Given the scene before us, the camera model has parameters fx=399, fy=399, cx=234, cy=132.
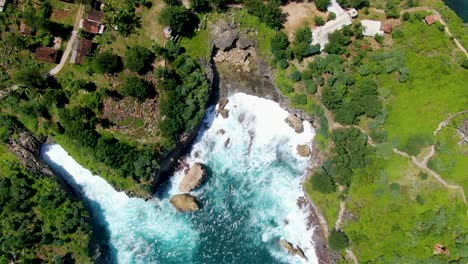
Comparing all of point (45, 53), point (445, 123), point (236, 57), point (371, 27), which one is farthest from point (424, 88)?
point (45, 53)

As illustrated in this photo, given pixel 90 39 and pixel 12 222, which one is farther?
pixel 90 39

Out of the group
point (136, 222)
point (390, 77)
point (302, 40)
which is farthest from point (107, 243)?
point (390, 77)

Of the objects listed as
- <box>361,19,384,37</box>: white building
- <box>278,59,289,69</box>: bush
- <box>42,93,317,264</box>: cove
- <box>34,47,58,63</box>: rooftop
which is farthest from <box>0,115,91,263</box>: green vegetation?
<box>361,19,384,37</box>: white building

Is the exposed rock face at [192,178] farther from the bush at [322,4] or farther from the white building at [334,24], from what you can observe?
the bush at [322,4]

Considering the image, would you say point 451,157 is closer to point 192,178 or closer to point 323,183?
point 323,183

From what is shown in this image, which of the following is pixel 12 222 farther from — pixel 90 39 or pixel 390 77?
pixel 390 77
